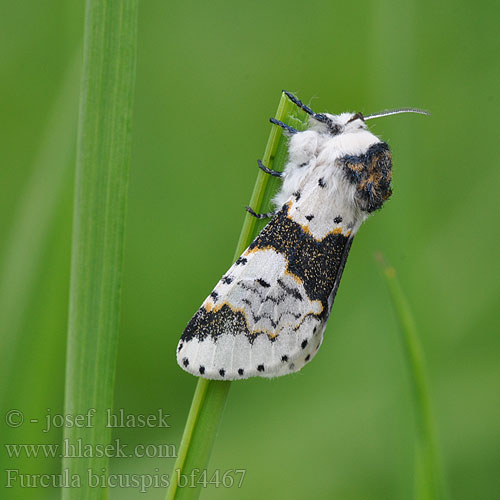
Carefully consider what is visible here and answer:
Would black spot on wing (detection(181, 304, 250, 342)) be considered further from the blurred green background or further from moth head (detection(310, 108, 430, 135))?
moth head (detection(310, 108, 430, 135))

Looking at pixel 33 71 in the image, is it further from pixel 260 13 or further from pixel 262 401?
pixel 262 401

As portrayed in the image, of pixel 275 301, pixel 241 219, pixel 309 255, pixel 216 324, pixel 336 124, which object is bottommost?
pixel 216 324

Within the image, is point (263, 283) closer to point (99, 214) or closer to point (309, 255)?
point (309, 255)

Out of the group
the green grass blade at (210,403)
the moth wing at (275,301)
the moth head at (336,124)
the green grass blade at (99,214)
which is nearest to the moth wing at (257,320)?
the moth wing at (275,301)

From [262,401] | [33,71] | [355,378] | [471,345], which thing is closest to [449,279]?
[471,345]

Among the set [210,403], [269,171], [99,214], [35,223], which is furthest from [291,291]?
[35,223]

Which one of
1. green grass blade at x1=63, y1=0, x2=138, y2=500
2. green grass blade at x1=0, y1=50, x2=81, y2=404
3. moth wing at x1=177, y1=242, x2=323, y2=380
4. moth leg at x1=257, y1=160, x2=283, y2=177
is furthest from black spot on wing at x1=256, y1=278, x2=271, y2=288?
green grass blade at x1=0, y1=50, x2=81, y2=404

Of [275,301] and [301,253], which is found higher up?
[301,253]
